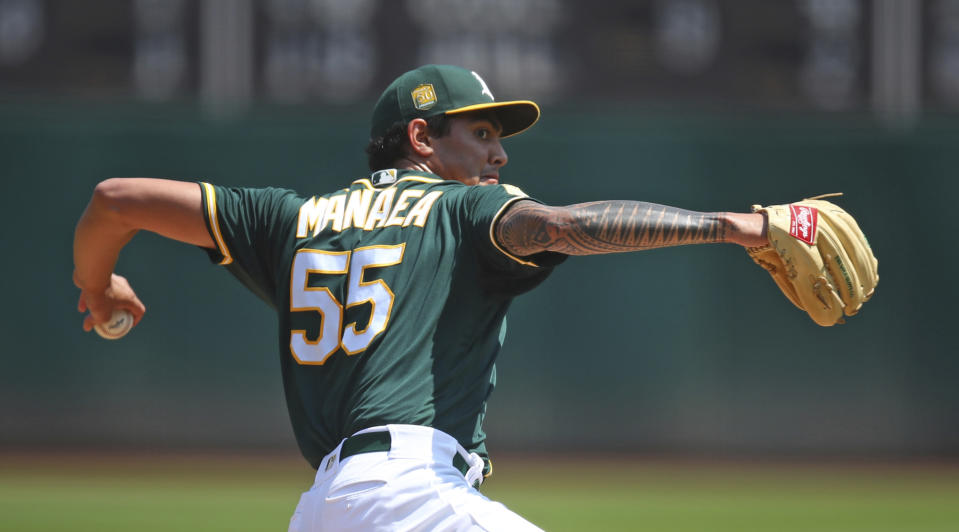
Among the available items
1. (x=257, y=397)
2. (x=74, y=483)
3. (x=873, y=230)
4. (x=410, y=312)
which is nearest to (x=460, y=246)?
(x=410, y=312)

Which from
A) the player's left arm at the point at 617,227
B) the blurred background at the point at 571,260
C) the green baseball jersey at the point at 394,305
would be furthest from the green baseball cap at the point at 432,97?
the blurred background at the point at 571,260

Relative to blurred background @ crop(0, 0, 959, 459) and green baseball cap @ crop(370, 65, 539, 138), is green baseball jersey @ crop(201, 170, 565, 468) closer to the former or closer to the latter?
green baseball cap @ crop(370, 65, 539, 138)

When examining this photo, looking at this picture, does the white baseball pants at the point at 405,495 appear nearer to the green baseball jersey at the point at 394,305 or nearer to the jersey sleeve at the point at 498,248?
the green baseball jersey at the point at 394,305

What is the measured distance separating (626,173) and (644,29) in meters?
1.21

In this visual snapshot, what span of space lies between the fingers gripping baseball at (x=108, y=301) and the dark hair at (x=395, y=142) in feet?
2.29

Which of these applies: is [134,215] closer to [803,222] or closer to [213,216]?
[213,216]

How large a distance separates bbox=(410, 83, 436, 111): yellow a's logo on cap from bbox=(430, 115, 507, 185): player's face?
7cm

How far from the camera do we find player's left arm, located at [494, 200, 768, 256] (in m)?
1.89

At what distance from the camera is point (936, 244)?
8.87m

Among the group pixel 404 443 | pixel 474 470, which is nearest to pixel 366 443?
pixel 404 443

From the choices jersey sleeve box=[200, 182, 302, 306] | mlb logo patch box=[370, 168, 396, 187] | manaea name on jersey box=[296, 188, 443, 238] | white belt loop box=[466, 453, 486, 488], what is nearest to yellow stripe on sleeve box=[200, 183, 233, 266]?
jersey sleeve box=[200, 182, 302, 306]

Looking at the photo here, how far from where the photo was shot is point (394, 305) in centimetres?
208

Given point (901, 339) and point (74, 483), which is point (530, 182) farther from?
point (74, 483)

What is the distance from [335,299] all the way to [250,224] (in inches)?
11.8
